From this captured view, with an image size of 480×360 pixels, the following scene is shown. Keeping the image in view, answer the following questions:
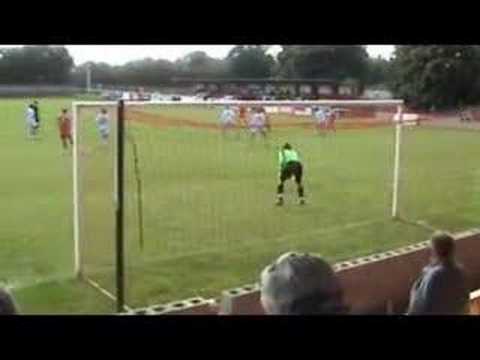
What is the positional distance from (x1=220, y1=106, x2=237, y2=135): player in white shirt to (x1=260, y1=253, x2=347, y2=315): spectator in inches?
226

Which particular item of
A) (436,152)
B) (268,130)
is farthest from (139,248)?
(436,152)

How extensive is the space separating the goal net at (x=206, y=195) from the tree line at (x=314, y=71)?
1076 mm

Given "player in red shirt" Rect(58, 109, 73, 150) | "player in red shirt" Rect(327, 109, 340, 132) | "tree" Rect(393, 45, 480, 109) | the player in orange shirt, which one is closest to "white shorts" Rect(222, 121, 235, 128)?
A: the player in orange shirt

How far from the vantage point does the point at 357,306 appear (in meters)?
4.43

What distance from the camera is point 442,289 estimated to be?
261 centimetres

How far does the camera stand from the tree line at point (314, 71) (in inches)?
549

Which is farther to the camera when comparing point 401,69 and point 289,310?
point 401,69

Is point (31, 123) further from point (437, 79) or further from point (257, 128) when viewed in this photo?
point (437, 79)

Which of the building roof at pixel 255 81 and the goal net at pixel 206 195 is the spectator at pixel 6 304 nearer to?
the goal net at pixel 206 195

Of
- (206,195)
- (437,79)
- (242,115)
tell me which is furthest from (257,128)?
(437,79)

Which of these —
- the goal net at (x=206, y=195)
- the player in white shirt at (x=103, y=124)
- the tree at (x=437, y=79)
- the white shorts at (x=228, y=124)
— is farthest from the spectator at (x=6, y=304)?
the tree at (x=437, y=79)

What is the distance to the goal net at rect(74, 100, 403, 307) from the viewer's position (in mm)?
5699
